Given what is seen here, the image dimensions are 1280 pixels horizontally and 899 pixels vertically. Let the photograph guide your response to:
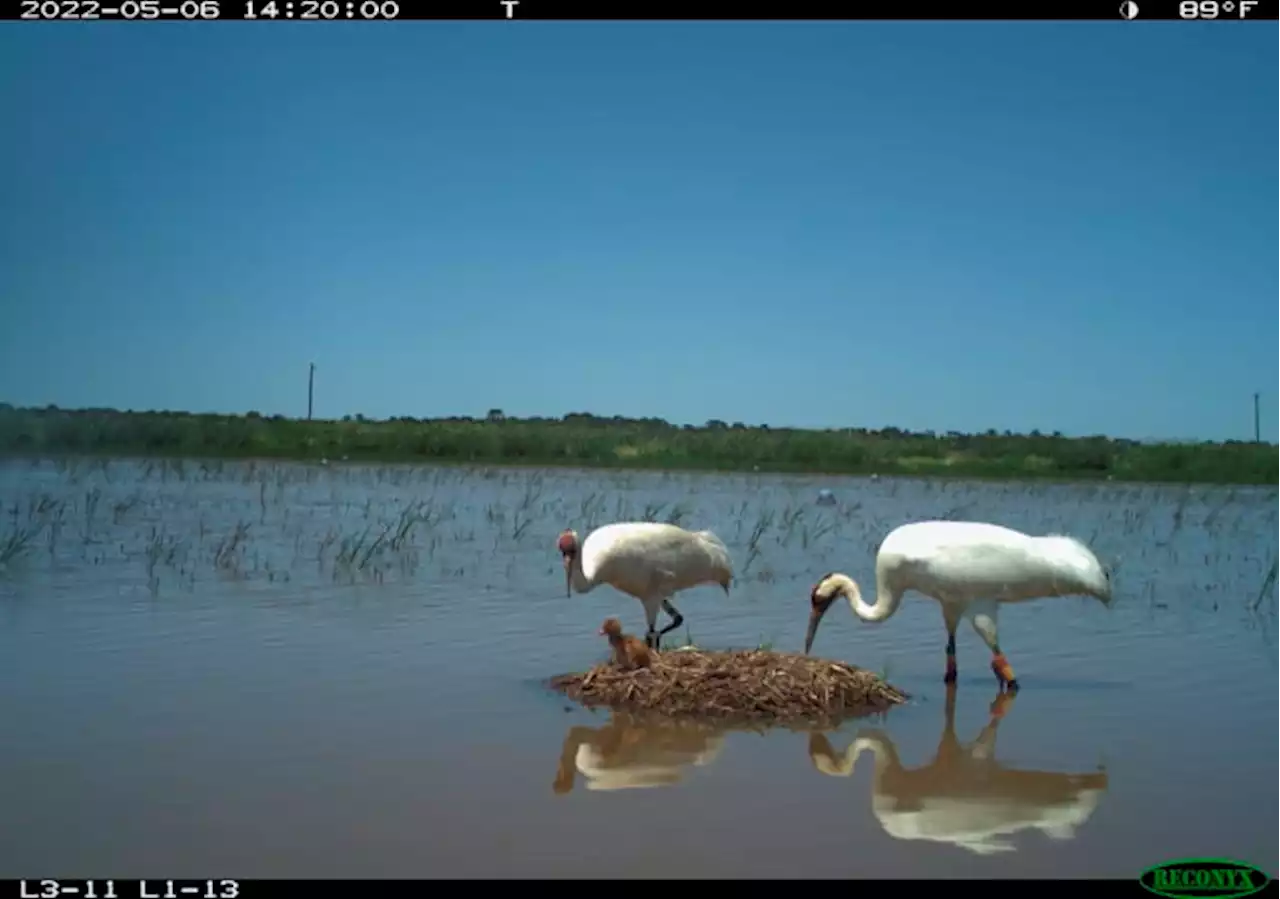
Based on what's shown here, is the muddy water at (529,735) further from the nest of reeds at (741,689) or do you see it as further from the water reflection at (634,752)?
the nest of reeds at (741,689)

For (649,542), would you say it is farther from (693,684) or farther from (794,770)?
(794,770)

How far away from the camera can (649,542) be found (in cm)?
1030

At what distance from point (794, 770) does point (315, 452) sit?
33969mm

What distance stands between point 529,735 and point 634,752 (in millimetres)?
595

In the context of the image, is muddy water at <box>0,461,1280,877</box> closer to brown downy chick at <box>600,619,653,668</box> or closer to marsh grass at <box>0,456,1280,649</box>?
marsh grass at <box>0,456,1280,649</box>

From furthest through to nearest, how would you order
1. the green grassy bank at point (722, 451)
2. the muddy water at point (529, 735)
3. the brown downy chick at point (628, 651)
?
the green grassy bank at point (722, 451), the brown downy chick at point (628, 651), the muddy water at point (529, 735)

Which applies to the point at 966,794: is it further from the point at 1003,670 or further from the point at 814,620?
the point at 814,620

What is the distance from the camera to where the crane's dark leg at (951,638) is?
A: 924 centimetres

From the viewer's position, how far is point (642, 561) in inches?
404

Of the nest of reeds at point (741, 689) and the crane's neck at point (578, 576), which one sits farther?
the crane's neck at point (578, 576)

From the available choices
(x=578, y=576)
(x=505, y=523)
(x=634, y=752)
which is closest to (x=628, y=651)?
(x=634, y=752)
